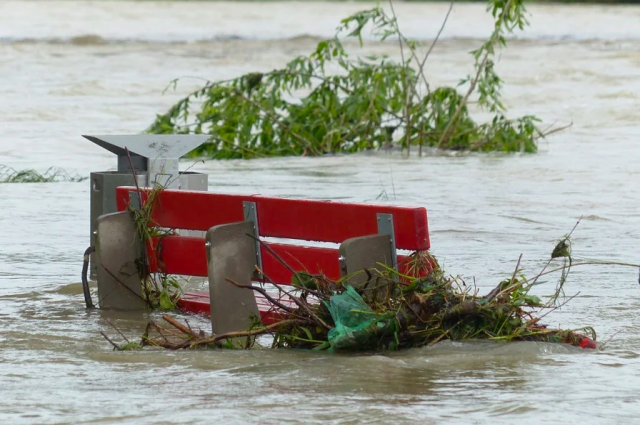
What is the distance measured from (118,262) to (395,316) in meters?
2.04

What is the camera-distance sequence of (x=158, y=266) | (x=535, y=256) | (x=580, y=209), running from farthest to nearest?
1. (x=580, y=209)
2. (x=535, y=256)
3. (x=158, y=266)

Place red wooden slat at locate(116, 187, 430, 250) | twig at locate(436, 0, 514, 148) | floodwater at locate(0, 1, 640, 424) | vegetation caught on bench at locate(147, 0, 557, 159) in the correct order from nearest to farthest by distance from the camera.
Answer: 1. floodwater at locate(0, 1, 640, 424)
2. red wooden slat at locate(116, 187, 430, 250)
3. twig at locate(436, 0, 514, 148)
4. vegetation caught on bench at locate(147, 0, 557, 159)

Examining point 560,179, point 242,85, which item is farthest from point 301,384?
point 242,85

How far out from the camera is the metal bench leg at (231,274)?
241 inches

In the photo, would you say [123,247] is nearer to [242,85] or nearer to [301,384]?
[301,384]

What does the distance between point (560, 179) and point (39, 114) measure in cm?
1136

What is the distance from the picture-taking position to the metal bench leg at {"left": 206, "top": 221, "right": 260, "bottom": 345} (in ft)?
20.1

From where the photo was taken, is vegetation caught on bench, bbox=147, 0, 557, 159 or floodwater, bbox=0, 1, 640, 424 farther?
vegetation caught on bench, bbox=147, 0, 557, 159

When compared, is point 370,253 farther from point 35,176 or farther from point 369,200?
point 35,176

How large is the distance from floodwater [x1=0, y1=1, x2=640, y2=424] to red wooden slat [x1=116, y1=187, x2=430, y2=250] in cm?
59

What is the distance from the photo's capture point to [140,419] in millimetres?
4688

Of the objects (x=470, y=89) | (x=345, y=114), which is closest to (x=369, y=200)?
(x=470, y=89)

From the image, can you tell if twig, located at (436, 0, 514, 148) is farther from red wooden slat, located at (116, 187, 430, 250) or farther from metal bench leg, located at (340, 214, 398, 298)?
metal bench leg, located at (340, 214, 398, 298)

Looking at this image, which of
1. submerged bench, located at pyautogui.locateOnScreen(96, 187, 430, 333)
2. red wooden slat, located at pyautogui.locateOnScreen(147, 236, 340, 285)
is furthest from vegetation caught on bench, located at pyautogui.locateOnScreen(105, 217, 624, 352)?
red wooden slat, located at pyautogui.locateOnScreen(147, 236, 340, 285)
